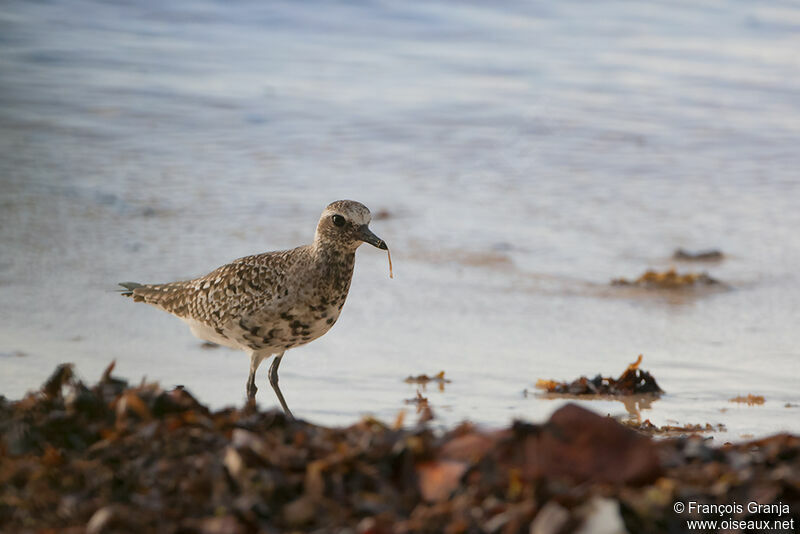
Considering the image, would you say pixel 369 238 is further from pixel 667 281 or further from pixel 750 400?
pixel 667 281

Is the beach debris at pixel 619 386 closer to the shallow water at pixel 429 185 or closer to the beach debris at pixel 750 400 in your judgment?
the shallow water at pixel 429 185

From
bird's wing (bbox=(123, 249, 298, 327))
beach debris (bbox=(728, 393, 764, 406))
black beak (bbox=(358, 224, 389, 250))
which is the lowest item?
beach debris (bbox=(728, 393, 764, 406))

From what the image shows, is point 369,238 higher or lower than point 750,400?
higher

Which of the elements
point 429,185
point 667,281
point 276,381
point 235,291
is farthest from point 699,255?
point 235,291

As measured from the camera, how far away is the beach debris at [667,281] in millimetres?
6840

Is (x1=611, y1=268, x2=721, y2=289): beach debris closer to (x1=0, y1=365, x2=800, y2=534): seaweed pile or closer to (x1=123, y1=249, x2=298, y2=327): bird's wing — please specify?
(x1=123, y1=249, x2=298, y2=327): bird's wing

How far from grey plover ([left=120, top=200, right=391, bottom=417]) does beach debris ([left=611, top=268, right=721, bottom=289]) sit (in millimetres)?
2701

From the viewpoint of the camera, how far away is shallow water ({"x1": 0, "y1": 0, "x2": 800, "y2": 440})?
537 centimetres

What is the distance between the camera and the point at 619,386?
4992mm

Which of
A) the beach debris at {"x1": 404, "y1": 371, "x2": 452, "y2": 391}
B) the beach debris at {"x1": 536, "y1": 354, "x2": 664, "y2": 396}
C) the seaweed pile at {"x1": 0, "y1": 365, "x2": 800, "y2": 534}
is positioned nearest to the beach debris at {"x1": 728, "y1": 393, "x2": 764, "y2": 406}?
the beach debris at {"x1": 536, "y1": 354, "x2": 664, "y2": 396}

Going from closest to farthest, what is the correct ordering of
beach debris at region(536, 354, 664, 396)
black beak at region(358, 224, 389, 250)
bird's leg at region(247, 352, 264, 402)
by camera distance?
black beak at region(358, 224, 389, 250)
bird's leg at region(247, 352, 264, 402)
beach debris at region(536, 354, 664, 396)

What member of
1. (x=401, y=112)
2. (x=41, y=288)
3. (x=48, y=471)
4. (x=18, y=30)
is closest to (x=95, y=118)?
(x=18, y=30)

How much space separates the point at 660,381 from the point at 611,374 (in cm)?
25

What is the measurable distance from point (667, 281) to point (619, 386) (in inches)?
80.7
